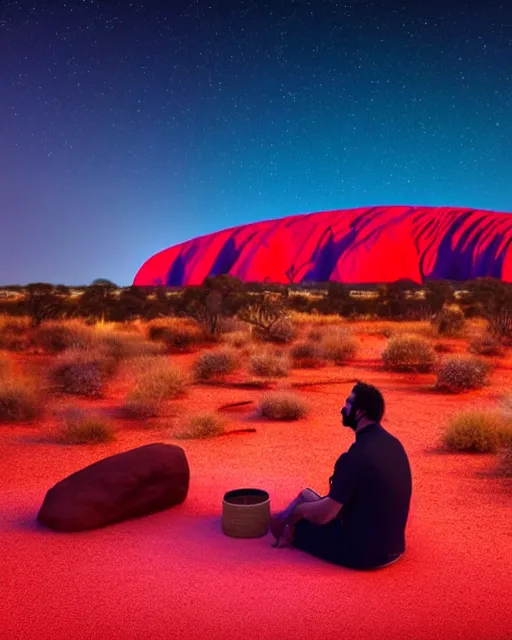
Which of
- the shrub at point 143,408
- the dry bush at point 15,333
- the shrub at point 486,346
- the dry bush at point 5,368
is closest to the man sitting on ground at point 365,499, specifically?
the shrub at point 143,408

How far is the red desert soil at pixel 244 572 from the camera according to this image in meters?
3.81

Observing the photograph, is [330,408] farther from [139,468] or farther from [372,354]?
[372,354]

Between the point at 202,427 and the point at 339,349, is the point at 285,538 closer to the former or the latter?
the point at 202,427

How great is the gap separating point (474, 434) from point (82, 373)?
7.36 metres

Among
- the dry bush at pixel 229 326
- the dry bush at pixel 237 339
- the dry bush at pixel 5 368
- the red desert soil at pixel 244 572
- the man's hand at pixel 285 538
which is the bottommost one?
the red desert soil at pixel 244 572

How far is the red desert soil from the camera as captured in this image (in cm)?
381

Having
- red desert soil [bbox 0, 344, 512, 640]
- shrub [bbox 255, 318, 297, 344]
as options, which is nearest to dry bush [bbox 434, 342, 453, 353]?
shrub [bbox 255, 318, 297, 344]

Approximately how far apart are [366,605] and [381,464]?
850 millimetres

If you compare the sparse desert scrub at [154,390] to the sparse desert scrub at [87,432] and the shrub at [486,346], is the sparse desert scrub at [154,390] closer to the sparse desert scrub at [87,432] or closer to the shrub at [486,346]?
the sparse desert scrub at [87,432]

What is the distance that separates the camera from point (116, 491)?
5.53m

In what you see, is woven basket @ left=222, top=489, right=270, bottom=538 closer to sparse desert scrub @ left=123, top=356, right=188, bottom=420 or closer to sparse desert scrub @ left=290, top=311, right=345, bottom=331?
sparse desert scrub @ left=123, top=356, right=188, bottom=420

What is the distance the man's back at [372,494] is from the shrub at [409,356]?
11159mm

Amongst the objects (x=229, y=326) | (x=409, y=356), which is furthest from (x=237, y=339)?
(x=409, y=356)

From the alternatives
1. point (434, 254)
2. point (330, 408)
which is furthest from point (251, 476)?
point (434, 254)
